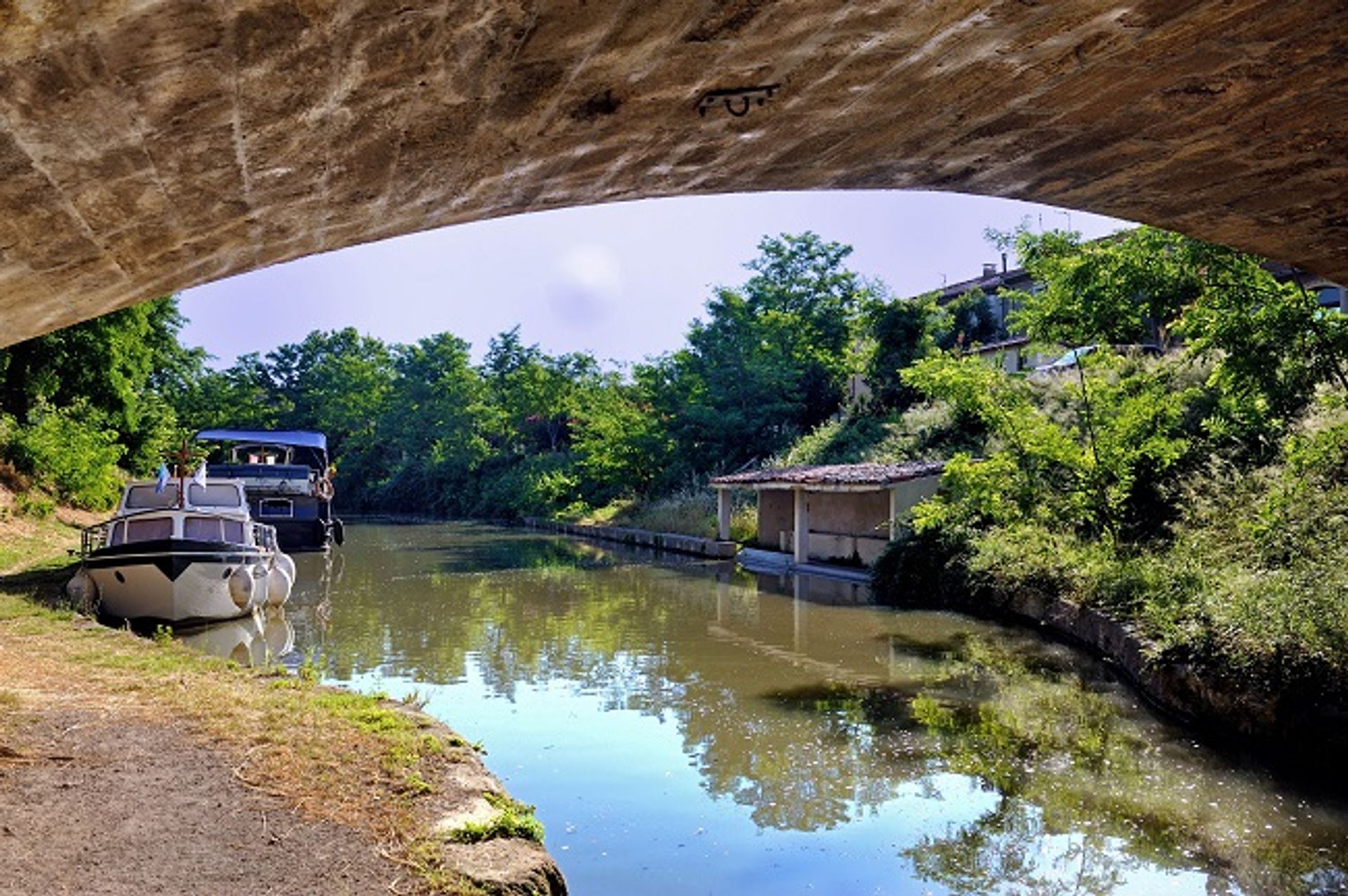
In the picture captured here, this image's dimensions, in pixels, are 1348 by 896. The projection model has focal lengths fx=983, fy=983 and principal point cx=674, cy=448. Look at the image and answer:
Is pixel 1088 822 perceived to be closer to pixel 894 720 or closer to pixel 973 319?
pixel 894 720

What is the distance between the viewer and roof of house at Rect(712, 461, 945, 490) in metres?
17.8

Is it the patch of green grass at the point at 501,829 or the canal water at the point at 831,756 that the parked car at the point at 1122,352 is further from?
the patch of green grass at the point at 501,829

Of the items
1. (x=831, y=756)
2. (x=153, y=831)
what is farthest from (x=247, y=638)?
(x=153, y=831)

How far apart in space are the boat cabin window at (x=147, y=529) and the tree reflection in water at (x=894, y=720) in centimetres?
232

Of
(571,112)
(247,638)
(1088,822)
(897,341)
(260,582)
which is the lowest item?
(247,638)

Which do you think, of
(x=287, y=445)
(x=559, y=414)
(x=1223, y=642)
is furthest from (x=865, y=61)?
(x=559, y=414)

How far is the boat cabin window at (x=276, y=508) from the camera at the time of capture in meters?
25.9

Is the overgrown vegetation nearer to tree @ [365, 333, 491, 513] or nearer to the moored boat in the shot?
tree @ [365, 333, 491, 513]

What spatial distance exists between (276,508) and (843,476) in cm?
1566

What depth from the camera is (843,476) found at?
62.2ft

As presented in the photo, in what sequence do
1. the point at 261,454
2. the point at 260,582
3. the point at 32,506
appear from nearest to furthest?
1. the point at 260,582
2. the point at 32,506
3. the point at 261,454

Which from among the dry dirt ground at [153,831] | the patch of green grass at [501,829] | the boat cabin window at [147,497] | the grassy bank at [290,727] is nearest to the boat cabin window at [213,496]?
the boat cabin window at [147,497]

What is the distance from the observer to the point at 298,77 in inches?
75.5

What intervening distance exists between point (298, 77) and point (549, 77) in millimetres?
539
